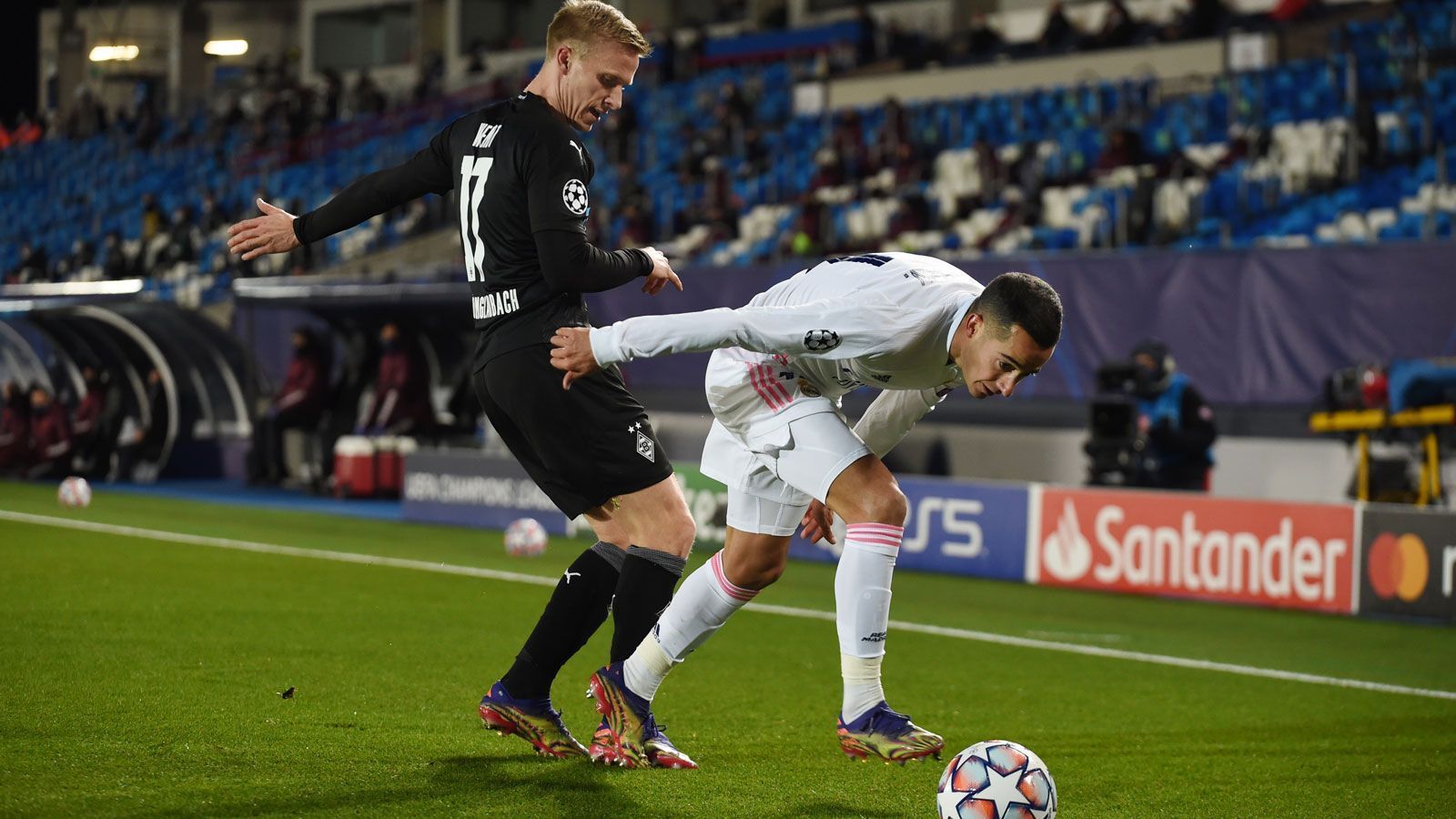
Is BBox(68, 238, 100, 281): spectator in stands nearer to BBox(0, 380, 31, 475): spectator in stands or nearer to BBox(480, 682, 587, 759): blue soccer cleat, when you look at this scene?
BBox(0, 380, 31, 475): spectator in stands

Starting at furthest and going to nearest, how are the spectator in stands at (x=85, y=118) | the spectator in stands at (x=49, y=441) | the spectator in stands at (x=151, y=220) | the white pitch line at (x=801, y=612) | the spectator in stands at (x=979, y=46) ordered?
the spectator in stands at (x=85, y=118) < the spectator in stands at (x=151, y=220) < the spectator in stands at (x=979, y=46) < the spectator in stands at (x=49, y=441) < the white pitch line at (x=801, y=612)

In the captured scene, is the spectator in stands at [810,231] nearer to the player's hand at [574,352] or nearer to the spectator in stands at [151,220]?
the player's hand at [574,352]

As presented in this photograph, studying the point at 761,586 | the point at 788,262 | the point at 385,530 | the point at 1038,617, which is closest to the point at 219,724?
the point at 761,586

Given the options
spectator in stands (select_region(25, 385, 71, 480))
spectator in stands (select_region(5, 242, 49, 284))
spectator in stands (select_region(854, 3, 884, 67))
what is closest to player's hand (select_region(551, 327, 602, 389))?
spectator in stands (select_region(25, 385, 71, 480))

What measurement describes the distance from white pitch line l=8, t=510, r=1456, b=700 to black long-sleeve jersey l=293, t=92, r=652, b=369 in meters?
4.45

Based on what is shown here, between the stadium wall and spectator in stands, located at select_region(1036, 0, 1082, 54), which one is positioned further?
spectator in stands, located at select_region(1036, 0, 1082, 54)

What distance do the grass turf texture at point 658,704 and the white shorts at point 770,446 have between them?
81 cm

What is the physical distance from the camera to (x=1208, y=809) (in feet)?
15.6

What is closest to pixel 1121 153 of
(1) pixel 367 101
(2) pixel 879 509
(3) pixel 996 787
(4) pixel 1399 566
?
(4) pixel 1399 566

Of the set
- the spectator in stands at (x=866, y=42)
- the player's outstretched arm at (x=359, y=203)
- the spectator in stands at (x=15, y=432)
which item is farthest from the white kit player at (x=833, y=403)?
the spectator in stands at (x=866, y=42)

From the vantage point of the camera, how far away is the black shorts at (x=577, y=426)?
15.8ft

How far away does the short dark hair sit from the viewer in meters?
4.38

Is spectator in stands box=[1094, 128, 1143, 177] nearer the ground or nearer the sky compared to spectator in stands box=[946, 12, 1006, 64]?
nearer the ground

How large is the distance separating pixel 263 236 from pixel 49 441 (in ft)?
55.6
